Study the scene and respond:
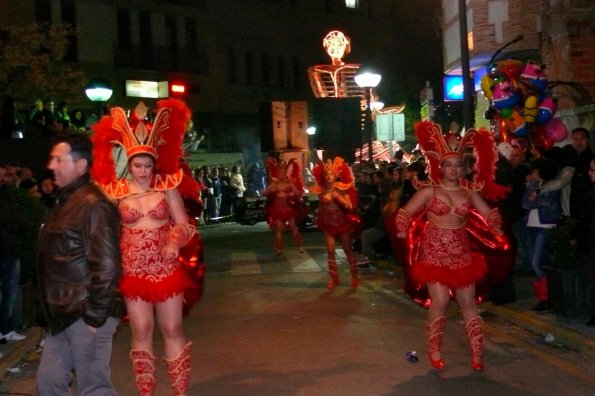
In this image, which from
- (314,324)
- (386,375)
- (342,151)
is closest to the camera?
(386,375)

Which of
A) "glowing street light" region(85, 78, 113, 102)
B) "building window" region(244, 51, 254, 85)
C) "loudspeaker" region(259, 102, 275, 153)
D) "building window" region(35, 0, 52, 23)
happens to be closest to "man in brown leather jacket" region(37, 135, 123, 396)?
"glowing street light" region(85, 78, 113, 102)

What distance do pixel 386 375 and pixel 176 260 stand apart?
2404 mm

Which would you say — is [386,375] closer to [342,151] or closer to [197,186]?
[197,186]

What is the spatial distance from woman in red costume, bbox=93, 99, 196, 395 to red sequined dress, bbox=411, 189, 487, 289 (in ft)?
7.48

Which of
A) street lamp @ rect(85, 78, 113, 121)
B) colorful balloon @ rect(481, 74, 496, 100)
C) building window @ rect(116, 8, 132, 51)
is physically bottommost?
colorful balloon @ rect(481, 74, 496, 100)

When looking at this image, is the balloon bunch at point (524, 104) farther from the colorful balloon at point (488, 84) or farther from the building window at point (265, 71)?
the building window at point (265, 71)

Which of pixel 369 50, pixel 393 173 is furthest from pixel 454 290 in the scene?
pixel 369 50

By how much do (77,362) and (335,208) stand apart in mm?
8945

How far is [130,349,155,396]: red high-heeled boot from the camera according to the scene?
6996 mm

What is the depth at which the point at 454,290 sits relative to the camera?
27.6 ft

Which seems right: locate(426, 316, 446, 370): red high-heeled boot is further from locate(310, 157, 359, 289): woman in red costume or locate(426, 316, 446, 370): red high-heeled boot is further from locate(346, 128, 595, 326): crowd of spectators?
locate(310, 157, 359, 289): woman in red costume

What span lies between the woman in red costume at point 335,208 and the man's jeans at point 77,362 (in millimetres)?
8692

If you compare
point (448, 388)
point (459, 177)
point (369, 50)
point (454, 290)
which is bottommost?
point (448, 388)

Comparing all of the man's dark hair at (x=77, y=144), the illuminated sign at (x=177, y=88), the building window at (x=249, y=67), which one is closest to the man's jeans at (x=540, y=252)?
the man's dark hair at (x=77, y=144)
